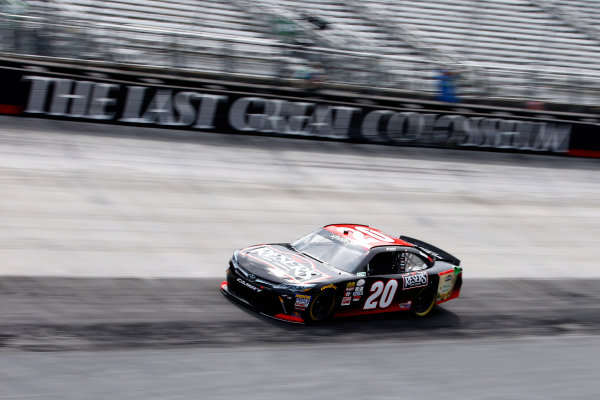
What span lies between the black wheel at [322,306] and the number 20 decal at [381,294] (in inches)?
23.9

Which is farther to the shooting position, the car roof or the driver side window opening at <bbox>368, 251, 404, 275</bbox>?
the car roof

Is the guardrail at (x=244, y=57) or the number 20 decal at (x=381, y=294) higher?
the guardrail at (x=244, y=57)

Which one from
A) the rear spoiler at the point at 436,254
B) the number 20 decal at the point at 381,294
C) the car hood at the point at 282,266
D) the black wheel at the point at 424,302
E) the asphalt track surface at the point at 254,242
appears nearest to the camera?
the asphalt track surface at the point at 254,242

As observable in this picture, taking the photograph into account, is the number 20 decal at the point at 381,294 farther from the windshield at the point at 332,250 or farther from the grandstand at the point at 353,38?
the grandstand at the point at 353,38

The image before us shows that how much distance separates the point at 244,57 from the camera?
787 inches

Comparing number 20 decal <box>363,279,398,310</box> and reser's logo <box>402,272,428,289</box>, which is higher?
reser's logo <box>402,272,428,289</box>

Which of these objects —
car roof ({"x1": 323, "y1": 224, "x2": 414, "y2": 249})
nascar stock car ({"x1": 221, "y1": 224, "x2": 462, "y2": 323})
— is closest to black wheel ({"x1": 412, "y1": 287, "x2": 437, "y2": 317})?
nascar stock car ({"x1": 221, "y1": 224, "x2": 462, "y2": 323})

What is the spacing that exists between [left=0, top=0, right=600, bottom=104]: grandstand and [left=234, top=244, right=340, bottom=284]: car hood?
10.3 m

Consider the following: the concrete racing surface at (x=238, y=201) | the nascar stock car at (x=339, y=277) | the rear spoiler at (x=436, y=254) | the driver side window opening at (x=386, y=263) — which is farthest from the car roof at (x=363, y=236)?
the concrete racing surface at (x=238, y=201)

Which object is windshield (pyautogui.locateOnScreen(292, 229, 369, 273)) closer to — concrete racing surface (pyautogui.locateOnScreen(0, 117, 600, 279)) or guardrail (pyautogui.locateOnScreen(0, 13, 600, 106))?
concrete racing surface (pyautogui.locateOnScreen(0, 117, 600, 279))

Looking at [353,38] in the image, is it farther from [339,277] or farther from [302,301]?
[302,301]

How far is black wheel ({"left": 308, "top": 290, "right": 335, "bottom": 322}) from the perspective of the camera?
9.33 metres

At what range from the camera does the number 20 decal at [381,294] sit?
392 inches

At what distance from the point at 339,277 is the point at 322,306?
0.42 m
